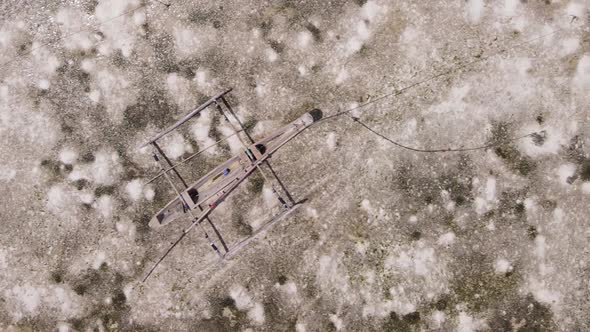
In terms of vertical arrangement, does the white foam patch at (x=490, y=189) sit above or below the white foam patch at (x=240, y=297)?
below

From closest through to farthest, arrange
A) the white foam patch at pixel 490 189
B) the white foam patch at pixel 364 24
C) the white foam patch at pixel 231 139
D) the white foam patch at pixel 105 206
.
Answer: the white foam patch at pixel 490 189 → the white foam patch at pixel 364 24 → the white foam patch at pixel 231 139 → the white foam patch at pixel 105 206

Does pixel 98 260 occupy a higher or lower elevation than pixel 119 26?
lower

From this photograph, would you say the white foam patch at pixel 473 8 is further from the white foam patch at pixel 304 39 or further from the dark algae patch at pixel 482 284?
the dark algae patch at pixel 482 284

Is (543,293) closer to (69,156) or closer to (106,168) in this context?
(106,168)

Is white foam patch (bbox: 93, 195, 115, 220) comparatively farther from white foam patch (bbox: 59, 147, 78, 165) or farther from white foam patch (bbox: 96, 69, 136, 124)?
white foam patch (bbox: 96, 69, 136, 124)

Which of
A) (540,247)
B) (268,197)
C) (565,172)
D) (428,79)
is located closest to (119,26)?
(268,197)

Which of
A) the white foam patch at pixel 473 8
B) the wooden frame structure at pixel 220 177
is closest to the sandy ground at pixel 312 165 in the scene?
the white foam patch at pixel 473 8
